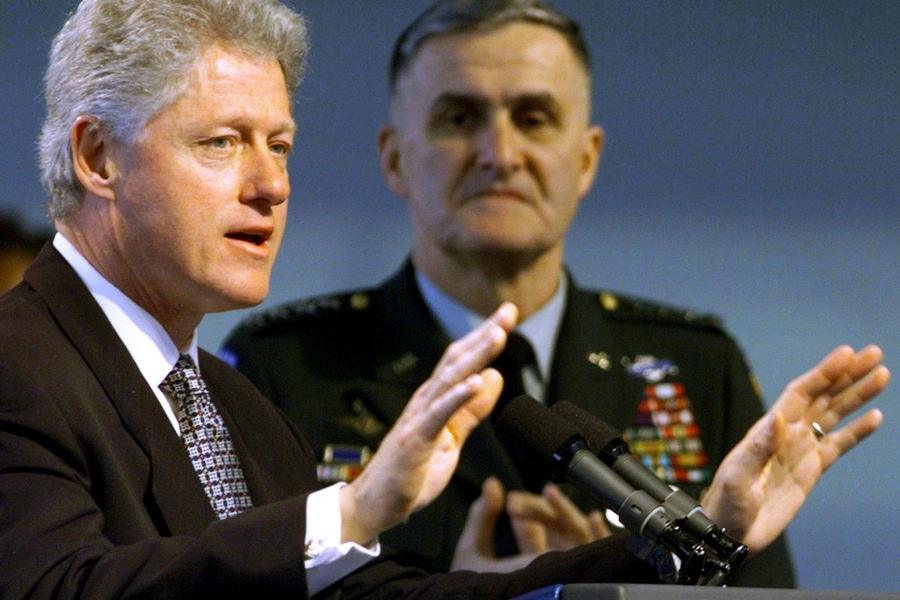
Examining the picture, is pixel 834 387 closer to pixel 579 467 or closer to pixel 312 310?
pixel 579 467

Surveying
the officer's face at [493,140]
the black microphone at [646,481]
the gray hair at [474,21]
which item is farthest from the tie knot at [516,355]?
the black microphone at [646,481]

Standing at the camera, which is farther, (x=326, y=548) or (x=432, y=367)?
(x=432, y=367)

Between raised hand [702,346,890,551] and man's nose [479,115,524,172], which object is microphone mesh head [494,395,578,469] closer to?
raised hand [702,346,890,551]

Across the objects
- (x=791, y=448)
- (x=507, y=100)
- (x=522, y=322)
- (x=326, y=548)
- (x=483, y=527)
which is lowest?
(x=483, y=527)

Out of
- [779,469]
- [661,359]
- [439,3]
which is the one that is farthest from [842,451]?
[439,3]

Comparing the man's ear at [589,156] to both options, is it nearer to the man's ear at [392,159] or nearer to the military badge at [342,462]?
the man's ear at [392,159]

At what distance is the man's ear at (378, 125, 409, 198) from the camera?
3529mm

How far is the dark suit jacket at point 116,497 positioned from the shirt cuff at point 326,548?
20 mm

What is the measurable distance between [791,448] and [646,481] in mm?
562

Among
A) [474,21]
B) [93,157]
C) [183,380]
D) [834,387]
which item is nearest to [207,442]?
[183,380]

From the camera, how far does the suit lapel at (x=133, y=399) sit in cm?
177

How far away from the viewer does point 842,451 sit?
2.07 meters

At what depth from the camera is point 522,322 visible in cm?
337

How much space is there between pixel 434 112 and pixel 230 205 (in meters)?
1.56
